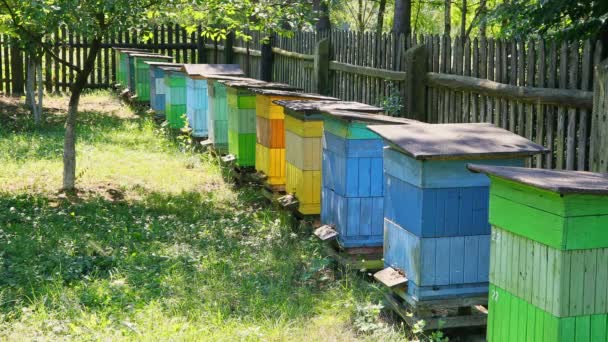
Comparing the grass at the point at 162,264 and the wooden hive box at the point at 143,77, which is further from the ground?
the wooden hive box at the point at 143,77

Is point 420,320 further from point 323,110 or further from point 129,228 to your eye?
point 129,228

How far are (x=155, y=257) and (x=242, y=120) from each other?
9.49 feet

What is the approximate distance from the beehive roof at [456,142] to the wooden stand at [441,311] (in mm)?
829

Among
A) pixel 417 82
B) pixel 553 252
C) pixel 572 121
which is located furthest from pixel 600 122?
pixel 417 82

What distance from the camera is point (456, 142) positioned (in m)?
5.00

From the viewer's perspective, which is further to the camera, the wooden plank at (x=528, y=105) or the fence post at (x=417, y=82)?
the fence post at (x=417, y=82)

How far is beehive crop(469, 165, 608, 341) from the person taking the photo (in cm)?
357

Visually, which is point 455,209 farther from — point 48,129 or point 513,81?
point 48,129

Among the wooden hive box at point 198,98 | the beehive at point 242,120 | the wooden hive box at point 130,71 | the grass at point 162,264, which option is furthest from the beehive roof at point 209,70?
the wooden hive box at point 130,71

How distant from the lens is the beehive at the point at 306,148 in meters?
6.95

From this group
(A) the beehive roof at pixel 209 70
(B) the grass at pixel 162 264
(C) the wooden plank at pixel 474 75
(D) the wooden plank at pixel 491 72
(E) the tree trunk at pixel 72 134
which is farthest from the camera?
(A) the beehive roof at pixel 209 70

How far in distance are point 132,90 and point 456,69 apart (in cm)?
1155

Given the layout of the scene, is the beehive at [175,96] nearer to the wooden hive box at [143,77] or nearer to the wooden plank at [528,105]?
→ the wooden hive box at [143,77]

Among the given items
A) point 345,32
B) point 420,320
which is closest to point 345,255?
point 420,320
